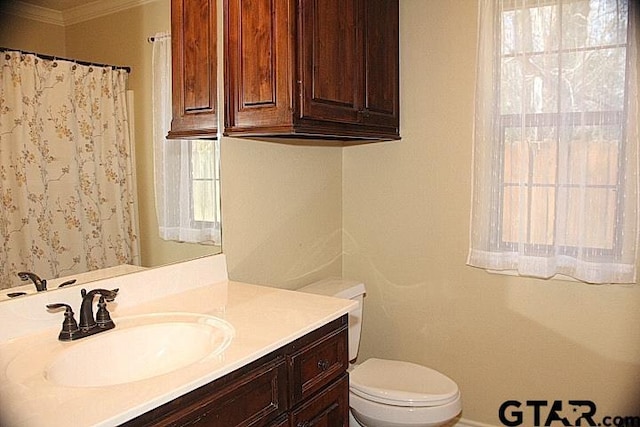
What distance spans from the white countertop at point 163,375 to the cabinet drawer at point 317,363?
0.07 m

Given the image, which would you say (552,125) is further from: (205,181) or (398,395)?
(205,181)

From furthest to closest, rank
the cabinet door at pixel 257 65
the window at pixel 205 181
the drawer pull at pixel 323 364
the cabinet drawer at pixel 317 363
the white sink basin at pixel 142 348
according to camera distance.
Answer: the window at pixel 205 181
the cabinet door at pixel 257 65
the drawer pull at pixel 323 364
the cabinet drawer at pixel 317 363
the white sink basin at pixel 142 348

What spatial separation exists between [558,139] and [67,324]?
1934 mm

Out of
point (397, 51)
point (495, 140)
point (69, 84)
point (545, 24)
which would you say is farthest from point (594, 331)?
point (69, 84)

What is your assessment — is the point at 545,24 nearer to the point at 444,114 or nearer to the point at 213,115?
the point at 444,114

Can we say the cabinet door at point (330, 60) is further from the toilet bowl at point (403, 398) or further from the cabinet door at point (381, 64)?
the toilet bowl at point (403, 398)

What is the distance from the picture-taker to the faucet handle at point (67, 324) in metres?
1.37

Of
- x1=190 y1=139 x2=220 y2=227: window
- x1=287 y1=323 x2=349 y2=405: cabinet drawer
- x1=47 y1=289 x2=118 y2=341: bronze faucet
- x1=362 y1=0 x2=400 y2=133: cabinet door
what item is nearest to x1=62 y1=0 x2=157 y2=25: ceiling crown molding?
x1=190 y1=139 x2=220 y2=227: window

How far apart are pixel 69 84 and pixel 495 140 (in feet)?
5.60

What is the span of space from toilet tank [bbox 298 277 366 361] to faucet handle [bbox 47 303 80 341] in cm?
118

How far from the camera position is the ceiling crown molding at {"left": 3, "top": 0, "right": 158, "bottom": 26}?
1.39 m

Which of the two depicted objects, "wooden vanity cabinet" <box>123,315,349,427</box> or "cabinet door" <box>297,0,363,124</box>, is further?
"cabinet door" <box>297,0,363,124</box>

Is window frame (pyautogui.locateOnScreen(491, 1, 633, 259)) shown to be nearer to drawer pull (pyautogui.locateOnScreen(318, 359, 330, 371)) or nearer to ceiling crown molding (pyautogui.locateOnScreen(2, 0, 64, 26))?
drawer pull (pyautogui.locateOnScreen(318, 359, 330, 371))

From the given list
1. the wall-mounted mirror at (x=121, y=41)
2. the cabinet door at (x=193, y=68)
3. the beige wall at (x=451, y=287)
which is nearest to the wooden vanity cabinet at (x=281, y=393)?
the wall-mounted mirror at (x=121, y=41)
